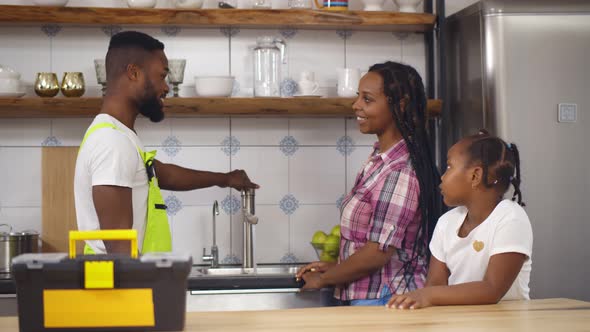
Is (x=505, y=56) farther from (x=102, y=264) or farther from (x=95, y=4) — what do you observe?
(x=102, y=264)

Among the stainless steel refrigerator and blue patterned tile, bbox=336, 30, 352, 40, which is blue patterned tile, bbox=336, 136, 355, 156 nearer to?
blue patterned tile, bbox=336, 30, 352, 40

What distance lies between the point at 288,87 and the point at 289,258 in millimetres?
683

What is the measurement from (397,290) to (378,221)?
0.67 ft

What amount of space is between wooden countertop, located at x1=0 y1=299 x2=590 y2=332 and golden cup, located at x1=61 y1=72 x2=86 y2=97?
1.63 m

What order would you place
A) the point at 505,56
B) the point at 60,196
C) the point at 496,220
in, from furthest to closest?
the point at 60,196 → the point at 505,56 → the point at 496,220

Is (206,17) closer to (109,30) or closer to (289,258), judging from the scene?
(109,30)

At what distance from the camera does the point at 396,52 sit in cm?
357

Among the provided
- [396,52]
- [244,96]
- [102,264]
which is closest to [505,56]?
[396,52]

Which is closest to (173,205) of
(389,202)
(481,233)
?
(389,202)

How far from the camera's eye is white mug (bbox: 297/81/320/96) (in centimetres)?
327

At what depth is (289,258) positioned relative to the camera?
347 centimetres

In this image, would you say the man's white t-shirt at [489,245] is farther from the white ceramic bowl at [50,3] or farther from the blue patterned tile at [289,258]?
the white ceramic bowl at [50,3]

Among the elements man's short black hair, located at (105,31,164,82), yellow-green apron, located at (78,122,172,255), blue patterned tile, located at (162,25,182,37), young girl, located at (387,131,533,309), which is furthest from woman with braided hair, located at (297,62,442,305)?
blue patterned tile, located at (162,25,182,37)

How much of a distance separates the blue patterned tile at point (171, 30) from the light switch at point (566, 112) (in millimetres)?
1480
